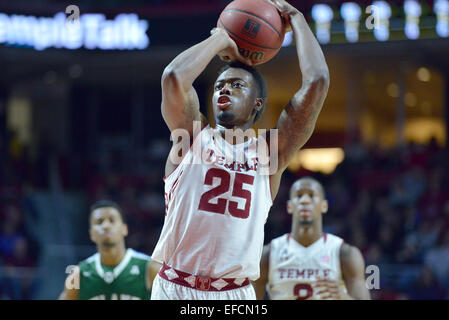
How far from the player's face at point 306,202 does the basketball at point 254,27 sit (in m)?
2.52

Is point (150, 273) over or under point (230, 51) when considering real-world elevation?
under

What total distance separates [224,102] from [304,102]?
45cm

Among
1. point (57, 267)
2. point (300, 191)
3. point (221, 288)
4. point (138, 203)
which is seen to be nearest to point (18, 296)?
point (57, 267)

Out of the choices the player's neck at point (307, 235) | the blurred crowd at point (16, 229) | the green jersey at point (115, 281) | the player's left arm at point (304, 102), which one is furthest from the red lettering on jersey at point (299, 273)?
the blurred crowd at point (16, 229)

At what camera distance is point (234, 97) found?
4.04 metres

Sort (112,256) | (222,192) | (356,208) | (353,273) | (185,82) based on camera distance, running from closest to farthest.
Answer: (185,82), (222,192), (353,273), (112,256), (356,208)

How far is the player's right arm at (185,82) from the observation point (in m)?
3.71

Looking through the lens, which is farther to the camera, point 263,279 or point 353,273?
point 263,279

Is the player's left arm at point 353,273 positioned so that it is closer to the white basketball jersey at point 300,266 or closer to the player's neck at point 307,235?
the white basketball jersey at point 300,266

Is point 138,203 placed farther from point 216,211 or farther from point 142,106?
point 216,211

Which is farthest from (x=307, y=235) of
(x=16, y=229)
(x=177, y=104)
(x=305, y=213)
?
(x=16, y=229)

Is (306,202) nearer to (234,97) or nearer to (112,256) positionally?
(112,256)

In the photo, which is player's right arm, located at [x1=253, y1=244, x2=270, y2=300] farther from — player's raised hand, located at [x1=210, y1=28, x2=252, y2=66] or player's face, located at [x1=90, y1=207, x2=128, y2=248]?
player's raised hand, located at [x1=210, y1=28, x2=252, y2=66]

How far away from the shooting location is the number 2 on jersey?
151 inches
